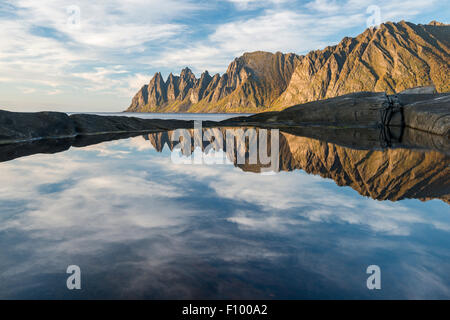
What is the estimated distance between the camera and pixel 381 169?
1084 cm

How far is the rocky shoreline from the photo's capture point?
941 inches

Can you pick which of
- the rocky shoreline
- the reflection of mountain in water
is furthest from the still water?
the rocky shoreline

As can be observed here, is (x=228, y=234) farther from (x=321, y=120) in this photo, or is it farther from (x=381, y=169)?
(x=321, y=120)

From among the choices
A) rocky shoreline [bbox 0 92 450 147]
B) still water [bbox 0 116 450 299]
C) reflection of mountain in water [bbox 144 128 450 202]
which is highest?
rocky shoreline [bbox 0 92 450 147]

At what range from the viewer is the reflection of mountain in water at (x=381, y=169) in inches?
319

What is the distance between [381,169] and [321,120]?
3665 centimetres

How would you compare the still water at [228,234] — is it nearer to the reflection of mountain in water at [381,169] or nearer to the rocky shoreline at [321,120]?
the reflection of mountain in water at [381,169]

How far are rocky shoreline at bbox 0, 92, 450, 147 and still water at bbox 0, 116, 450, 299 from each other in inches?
597

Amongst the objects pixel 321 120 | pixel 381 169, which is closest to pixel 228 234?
pixel 381 169

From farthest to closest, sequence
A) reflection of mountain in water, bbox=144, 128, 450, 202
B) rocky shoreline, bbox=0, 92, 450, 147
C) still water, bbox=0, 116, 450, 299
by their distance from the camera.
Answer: rocky shoreline, bbox=0, 92, 450, 147
reflection of mountain in water, bbox=144, 128, 450, 202
still water, bbox=0, 116, 450, 299

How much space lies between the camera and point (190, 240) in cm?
505

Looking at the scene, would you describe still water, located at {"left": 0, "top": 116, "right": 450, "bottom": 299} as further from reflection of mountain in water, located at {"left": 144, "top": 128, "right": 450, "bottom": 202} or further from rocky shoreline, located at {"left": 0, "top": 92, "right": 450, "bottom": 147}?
rocky shoreline, located at {"left": 0, "top": 92, "right": 450, "bottom": 147}

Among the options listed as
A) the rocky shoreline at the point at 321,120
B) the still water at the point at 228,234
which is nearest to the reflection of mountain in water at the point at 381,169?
the still water at the point at 228,234
